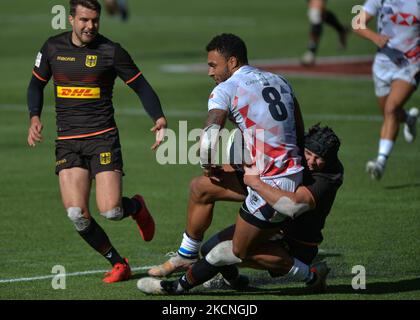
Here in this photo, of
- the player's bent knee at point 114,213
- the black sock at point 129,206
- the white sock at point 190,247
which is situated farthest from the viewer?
the black sock at point 129,206

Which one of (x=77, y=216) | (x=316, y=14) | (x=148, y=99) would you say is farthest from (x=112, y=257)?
(x=316, y=14)

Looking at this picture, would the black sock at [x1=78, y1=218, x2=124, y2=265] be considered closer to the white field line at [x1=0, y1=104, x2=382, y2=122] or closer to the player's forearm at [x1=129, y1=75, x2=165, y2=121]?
the player's forearm at [x1=129, y1=75, x2=165, y2=121]

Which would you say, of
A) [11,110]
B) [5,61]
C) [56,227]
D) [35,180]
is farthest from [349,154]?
[5,61]

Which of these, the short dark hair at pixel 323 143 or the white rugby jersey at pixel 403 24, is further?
the white rugby jersey at pixel 403 24

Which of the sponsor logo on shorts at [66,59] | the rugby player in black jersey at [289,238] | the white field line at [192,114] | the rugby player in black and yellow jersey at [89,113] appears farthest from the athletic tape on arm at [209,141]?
the white field line at [192,114]

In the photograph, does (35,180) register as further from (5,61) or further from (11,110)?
(5,61)

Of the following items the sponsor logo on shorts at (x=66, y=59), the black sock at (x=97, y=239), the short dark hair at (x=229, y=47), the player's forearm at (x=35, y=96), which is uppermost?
the short dark hair at (x=229, y=47)

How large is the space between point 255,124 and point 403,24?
21.9ft

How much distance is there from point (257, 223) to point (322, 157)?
0.89 m

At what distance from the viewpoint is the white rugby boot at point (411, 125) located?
1599 centimetres

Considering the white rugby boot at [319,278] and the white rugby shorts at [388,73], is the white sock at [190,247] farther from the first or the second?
the white rugby shorts at [388,73]


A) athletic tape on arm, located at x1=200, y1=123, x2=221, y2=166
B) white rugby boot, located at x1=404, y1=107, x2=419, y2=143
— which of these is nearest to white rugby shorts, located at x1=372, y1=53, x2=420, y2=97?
white rugby boot, located at x1=404, y1=107, x2=419, y2=143

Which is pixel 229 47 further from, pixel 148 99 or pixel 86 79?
pixel 86 79

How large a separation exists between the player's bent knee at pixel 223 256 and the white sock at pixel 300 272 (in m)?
0.49
